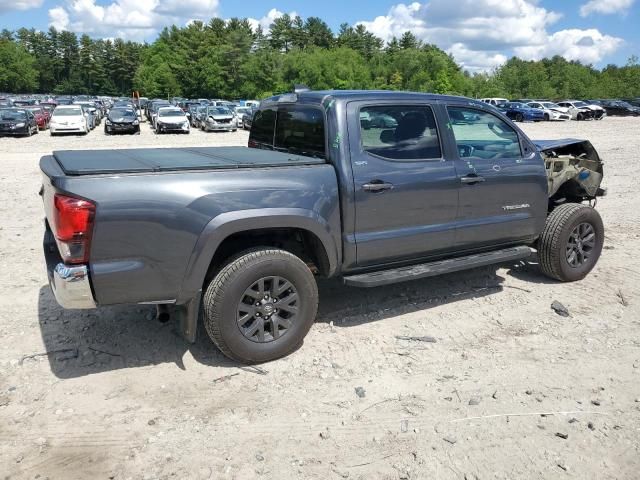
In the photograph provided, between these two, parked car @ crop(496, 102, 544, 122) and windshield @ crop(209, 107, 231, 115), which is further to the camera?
parked car @ crop(496, 102, 544, 122)

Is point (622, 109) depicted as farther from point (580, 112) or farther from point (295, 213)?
point (295, 213)

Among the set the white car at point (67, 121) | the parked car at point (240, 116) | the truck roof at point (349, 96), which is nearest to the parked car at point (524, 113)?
the parked car at point (240, 116)

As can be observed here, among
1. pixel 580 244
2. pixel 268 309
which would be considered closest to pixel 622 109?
pixel 580 244

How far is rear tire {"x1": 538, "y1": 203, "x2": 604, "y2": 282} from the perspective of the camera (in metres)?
5.60

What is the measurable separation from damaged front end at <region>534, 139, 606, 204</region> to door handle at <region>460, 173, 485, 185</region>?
1.37 m

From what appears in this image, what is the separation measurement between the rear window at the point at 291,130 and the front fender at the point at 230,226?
63cm

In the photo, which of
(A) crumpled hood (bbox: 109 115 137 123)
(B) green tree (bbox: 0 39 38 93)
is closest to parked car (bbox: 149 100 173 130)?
(A) crumpled hood (bbox: 109 115 137 123)

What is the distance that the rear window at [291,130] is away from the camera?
175 inches

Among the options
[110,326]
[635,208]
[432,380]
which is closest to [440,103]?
[432,380]

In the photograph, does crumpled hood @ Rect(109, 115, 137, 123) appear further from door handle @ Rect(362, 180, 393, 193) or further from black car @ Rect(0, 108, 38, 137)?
door handle @ Rect(362, 180, 393, 193)

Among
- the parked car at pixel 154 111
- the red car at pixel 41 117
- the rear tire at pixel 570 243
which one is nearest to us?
the rear tire at pixel 570 243

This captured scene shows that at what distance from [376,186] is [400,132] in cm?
60

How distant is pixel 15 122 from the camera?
2470 centimetres

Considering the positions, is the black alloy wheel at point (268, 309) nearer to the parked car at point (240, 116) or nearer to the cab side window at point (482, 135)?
the cab side window at point (482, 135)
